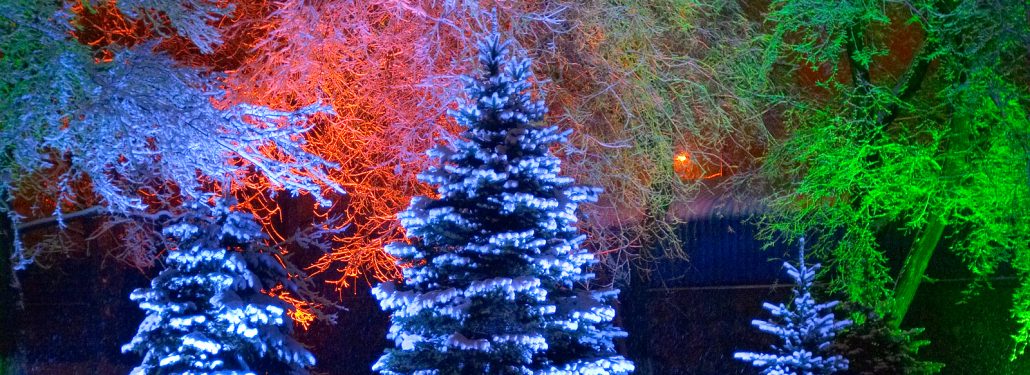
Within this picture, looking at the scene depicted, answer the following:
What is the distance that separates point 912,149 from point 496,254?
5.56 meters

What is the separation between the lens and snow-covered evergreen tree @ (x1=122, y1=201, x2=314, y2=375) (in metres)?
8.55

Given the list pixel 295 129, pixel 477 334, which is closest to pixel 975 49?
pixel 477 334

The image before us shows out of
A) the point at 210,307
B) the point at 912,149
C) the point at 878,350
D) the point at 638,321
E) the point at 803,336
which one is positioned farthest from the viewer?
the point at 638,321

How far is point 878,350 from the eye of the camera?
927 centimetres

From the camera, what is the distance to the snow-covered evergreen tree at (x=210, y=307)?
855cm

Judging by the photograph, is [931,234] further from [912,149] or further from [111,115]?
[111,115]

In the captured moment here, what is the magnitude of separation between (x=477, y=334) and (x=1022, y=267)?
6316 mm

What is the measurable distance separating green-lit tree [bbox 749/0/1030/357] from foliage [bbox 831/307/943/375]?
0.87 m

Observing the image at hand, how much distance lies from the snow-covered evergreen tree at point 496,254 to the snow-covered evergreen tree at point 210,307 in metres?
1.97

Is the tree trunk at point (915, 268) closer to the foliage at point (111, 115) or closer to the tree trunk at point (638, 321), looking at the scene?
the tree trunk at point (638, 321)

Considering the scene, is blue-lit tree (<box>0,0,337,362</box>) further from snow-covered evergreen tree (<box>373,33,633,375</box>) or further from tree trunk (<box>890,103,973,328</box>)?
tree trunk (<box>890,103,973,328</box>)

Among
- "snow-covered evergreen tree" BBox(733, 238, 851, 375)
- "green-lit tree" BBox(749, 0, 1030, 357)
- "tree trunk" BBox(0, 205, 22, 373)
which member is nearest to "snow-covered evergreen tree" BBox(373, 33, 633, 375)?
"snow-covered evergreen tree" BBox(733, 238, 851, 375)

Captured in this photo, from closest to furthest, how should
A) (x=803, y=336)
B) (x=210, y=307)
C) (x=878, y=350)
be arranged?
(x=803, y=336) → (x=210, y=307) → (x=878, y=350)

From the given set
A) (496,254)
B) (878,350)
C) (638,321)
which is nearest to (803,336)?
(878,350)
